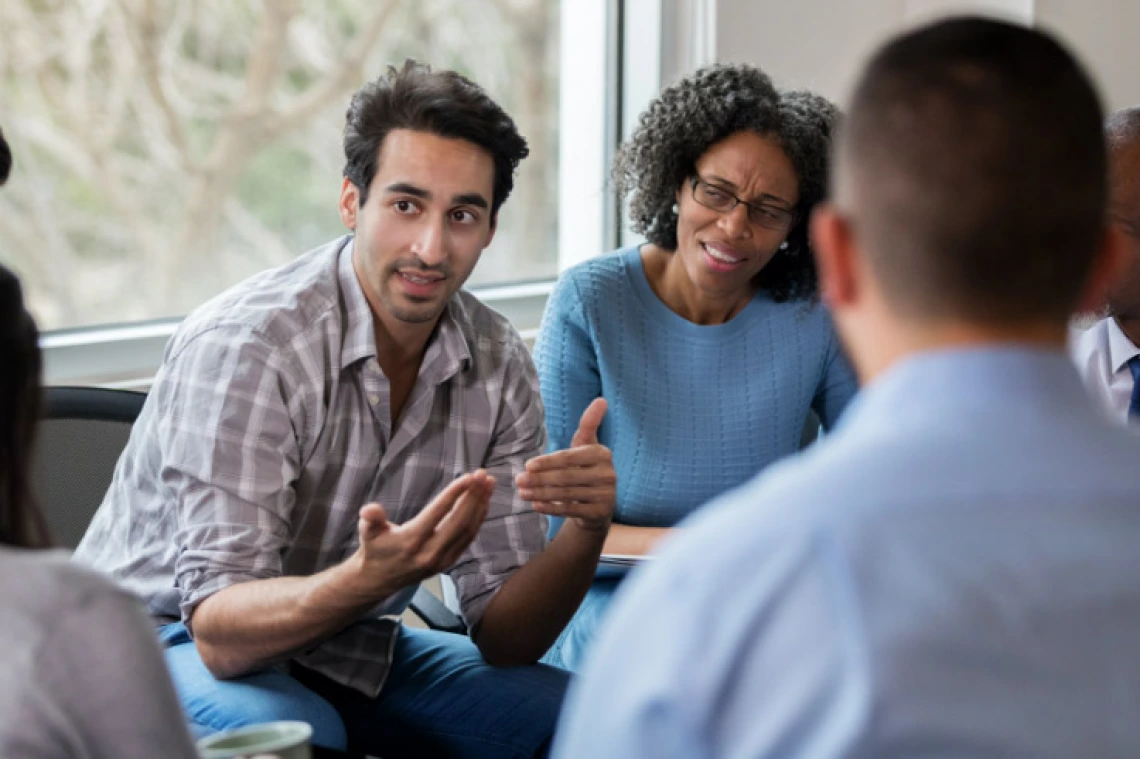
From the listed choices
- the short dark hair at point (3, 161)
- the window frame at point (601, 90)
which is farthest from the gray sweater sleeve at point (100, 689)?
the window frame at point (601, 90)

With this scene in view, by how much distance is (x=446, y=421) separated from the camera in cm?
199

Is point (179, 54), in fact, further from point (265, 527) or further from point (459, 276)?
point (265, 527)

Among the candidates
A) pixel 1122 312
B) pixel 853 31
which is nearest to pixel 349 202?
pixel 1122 312

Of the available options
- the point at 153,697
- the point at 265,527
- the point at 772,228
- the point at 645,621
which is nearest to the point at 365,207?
the point at 265,527

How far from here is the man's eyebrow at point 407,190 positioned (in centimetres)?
192

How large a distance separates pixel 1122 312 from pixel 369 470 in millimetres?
1164

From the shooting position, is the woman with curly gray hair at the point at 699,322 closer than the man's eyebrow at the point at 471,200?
No

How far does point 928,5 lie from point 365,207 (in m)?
1.90

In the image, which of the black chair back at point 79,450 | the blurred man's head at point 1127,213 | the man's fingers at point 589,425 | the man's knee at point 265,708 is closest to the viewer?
the man's knee at point 265,708

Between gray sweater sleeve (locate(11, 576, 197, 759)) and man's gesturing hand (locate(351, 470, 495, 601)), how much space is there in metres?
0.59

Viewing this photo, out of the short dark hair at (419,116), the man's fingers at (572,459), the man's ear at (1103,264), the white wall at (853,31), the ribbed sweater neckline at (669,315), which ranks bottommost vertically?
the man's fingers at (572,459)

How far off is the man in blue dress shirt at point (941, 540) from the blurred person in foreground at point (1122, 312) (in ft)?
4.63

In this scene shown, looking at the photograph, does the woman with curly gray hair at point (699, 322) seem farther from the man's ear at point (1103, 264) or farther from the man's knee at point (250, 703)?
the man's ear at point (1103, 264)

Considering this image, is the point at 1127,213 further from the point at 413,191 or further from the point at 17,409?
the point at 17,409
